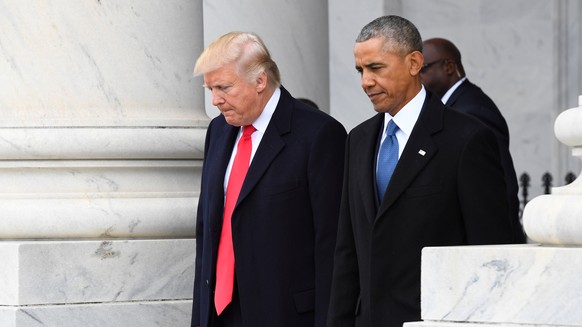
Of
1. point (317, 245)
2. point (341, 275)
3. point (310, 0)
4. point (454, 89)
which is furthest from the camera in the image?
point (310, 0)

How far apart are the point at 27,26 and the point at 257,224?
7.16 feet

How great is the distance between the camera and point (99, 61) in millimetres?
8719

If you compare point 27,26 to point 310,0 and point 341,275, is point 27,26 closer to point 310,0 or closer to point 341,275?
point 341,275

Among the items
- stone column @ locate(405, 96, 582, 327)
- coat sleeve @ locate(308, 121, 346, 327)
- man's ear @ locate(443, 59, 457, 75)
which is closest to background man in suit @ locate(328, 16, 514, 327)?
coat sleeve @ locate(308, 121, 346, 327)

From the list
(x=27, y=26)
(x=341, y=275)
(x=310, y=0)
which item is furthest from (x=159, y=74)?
(x=310, y=0)

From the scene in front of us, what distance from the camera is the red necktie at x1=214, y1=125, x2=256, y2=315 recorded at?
7477 millimetres

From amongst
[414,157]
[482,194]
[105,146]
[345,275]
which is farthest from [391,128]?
[105,146]

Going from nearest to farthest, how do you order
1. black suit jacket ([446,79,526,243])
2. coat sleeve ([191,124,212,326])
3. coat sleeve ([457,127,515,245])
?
coat sleeve ([457,127,515,245]) → coat sleeve ([191,124,212,326]) → black suit jacket ([446,79,526,243])

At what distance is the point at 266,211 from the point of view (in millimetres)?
7434

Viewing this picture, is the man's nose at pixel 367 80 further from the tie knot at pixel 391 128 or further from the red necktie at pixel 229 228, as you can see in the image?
the red necktie at pixel 229 228

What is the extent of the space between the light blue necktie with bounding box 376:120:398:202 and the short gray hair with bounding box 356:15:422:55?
13.3 inches

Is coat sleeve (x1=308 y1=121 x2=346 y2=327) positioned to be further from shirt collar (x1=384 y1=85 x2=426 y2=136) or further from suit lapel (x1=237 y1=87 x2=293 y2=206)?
shirt collar (x1=384 y1=85 x2=426 y2=136)

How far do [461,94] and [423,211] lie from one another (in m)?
3.46

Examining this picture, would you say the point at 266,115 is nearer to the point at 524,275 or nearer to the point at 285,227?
the point at 285,227
